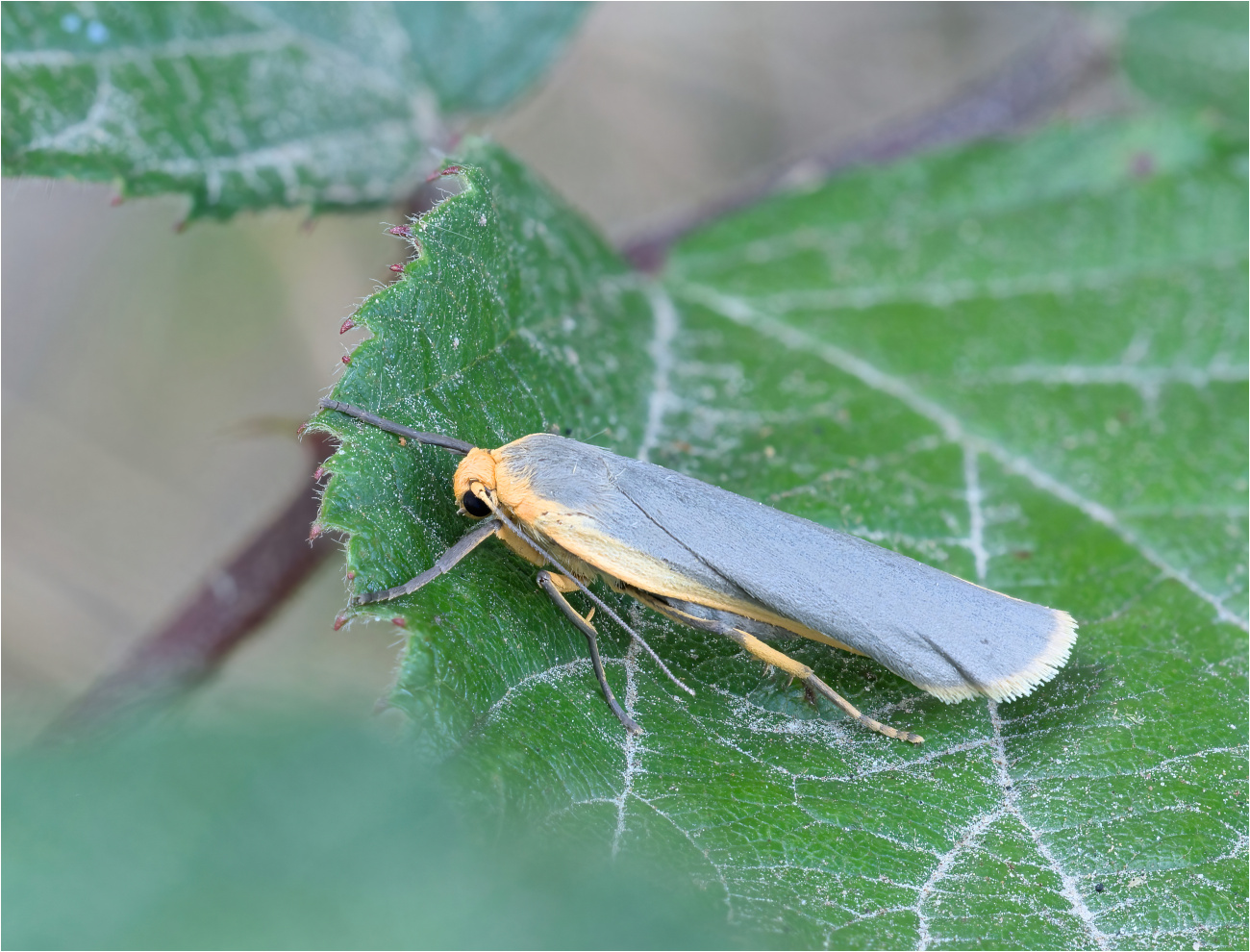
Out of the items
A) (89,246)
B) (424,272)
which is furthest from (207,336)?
(424,272)

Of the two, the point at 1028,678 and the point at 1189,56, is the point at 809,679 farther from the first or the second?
the point at 1189,56

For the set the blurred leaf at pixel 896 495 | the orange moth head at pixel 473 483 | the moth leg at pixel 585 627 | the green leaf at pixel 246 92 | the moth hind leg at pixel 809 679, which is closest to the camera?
the blurred leaf at pixel 896 495

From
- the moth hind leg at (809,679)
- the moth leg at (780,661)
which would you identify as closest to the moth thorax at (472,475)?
the moth leg at (780,661)

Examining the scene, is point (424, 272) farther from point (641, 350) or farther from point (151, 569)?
point (151, 569)

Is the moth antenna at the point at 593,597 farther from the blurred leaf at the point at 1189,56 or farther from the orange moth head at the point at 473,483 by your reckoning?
the blurred leaf at the point at 1189,56

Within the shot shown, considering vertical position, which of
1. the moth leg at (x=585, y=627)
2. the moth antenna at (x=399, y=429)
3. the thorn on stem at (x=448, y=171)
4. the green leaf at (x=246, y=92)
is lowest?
the moth leg at (x=585, y=627)

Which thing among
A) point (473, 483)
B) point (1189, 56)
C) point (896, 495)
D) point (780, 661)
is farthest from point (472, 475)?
point (1189, 56)
